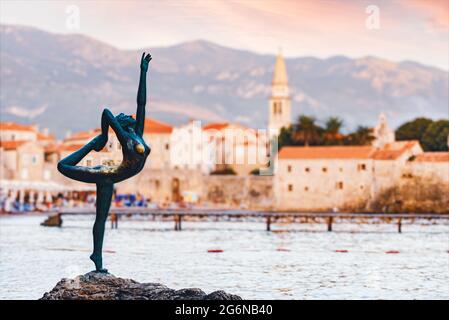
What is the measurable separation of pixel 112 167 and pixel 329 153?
56.7m

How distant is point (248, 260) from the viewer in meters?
34.0

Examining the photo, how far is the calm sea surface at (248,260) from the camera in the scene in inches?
960

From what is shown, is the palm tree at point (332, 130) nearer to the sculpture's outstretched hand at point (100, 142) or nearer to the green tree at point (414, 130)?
the green tree at point (414, 130)

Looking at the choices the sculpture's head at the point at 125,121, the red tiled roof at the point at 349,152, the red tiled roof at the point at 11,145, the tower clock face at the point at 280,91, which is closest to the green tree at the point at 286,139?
the red tiled roof at the point at 349,152

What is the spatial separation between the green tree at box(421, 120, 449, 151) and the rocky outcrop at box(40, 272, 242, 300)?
6287 cm

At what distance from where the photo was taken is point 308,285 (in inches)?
992

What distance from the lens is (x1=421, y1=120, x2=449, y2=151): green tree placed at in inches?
2987

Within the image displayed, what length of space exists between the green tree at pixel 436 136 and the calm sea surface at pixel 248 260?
2034 cm

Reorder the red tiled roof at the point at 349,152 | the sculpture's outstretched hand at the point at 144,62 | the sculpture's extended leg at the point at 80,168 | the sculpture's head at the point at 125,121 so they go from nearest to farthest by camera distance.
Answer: the sculpture's outstretched hand at the point at 144,62 → the sculpture's extended leg at the point at 80,168 → the sculpture's head at the point at 125,121 → the red tiled roof at the point at 349,152

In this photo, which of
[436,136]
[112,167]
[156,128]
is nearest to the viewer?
[112,167]

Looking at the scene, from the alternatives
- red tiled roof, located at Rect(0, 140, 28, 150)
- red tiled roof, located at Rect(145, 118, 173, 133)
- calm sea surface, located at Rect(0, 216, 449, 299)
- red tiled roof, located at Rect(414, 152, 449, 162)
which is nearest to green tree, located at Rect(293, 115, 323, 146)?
red tiled roof, located at Rect(145, 118, 173, 133)

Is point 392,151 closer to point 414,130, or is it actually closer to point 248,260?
point 414,130

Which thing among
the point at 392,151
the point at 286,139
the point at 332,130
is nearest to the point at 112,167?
the point at 392,151

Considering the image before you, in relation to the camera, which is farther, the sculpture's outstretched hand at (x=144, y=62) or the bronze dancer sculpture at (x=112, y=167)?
the bronze dancer sculpture at (x=112, y=167)
